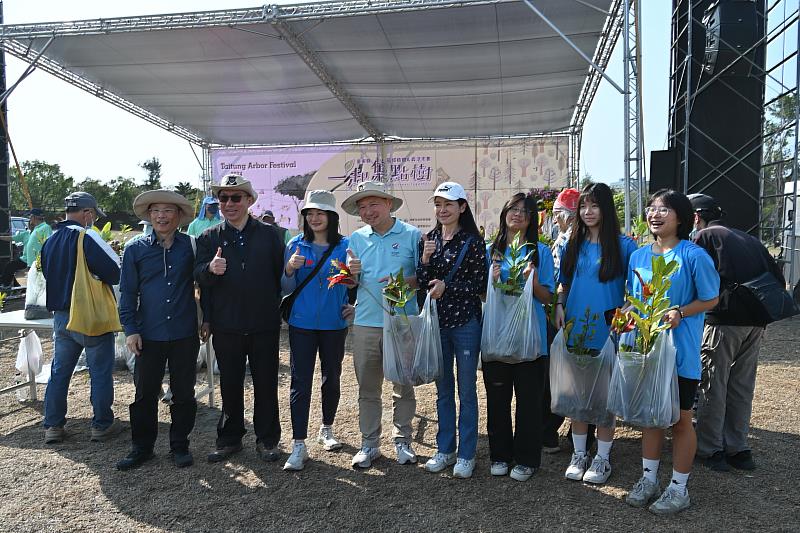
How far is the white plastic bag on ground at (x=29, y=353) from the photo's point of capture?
4.72 meters

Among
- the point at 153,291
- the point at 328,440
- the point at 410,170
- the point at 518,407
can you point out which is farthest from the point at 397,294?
the point at 410,170

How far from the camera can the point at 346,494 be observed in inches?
118

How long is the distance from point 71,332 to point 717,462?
168 inches

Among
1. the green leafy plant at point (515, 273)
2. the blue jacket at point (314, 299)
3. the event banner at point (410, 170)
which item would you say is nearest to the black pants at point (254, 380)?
the blue jacket at point (314, 299)

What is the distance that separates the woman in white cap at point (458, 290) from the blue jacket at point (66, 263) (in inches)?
86.8

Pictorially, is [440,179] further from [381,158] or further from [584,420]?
[584,420]

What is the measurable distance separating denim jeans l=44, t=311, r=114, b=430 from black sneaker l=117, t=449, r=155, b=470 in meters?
0.58

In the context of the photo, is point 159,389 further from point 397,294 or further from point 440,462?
point 440,462

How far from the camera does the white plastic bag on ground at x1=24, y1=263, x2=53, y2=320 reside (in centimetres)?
447

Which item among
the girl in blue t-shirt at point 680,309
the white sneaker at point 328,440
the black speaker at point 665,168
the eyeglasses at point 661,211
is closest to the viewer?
the girl in blue t-shirt at point 680,309

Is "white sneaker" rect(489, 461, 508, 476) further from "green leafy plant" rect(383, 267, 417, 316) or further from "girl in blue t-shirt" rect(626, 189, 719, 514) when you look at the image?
"green leafy plant" rect(383, 267, 417, 316)

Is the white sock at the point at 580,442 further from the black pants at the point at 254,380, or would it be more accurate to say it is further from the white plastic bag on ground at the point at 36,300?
the white plastic bag on ground at the point at 36,300

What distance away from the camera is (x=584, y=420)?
2.99m

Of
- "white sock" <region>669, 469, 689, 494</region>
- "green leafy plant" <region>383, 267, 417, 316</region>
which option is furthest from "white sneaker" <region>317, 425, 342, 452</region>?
A: "white sock" <region>669, 469, 689, 494</region>
